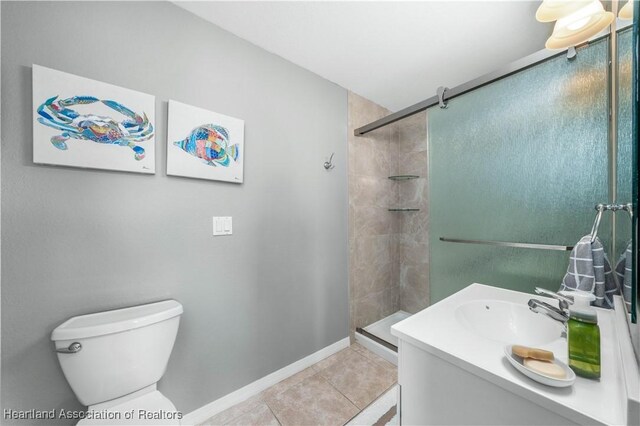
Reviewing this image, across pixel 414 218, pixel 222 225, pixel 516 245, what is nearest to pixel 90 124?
pixel 222 225

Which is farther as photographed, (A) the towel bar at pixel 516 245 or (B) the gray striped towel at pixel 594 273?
(A) the towel bar at pixel 516 245

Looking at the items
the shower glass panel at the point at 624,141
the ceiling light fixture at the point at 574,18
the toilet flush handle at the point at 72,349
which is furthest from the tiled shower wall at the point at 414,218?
the toilet flush handle at the point at 72,349

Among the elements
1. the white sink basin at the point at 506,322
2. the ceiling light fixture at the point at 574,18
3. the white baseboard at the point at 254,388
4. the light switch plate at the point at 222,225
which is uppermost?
the ceiling light fixture at the point at 574,18

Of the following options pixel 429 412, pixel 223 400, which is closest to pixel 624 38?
pixel 429 412

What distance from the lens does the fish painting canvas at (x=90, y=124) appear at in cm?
94

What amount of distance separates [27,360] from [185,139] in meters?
1.13

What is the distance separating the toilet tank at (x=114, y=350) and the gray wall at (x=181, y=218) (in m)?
0.14

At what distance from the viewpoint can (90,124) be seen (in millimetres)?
1014

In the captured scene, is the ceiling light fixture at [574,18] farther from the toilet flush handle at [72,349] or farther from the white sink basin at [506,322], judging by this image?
the toilet flush handle at [72,349]

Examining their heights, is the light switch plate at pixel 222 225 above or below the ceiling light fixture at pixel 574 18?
below

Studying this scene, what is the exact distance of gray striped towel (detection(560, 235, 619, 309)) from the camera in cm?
90

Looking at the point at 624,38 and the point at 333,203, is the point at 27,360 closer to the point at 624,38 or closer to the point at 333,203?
the point at 333,203

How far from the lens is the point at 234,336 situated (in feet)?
4.72

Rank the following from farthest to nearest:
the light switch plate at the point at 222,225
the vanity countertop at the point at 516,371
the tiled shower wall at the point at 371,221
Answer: the tiled shower wall at the point at 371,221 → the light switch plate at the point at 222,225 → the vanity countertop at the point at 516,371
